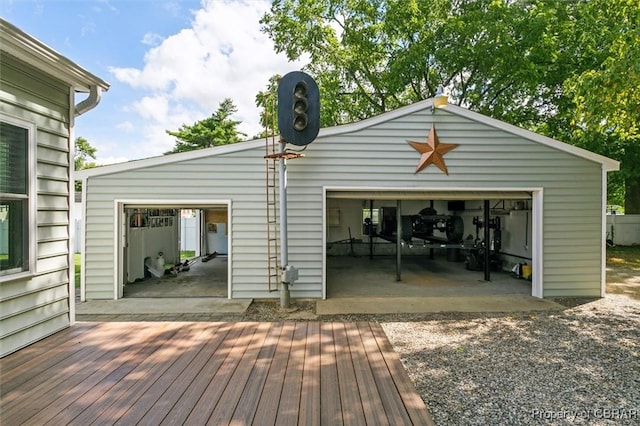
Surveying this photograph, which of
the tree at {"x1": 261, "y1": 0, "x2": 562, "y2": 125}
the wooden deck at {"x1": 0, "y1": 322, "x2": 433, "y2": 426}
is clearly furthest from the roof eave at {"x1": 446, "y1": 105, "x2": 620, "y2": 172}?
the tree at {"x1": 261, "y1": 0, "x2": 562, "y2": 125}

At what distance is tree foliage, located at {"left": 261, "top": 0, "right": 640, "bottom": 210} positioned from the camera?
1073 centimetres

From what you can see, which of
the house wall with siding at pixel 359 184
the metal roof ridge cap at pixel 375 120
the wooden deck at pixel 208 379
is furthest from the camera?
the metal roof ridge cap at pixel 375 120

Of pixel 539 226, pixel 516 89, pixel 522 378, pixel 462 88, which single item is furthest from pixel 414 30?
pixel 522 378

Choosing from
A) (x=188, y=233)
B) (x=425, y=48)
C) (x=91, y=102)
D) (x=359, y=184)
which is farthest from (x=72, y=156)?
(x=425, y=48)

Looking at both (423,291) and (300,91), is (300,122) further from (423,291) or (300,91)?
(423,291)

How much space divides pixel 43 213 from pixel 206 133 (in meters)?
23.4

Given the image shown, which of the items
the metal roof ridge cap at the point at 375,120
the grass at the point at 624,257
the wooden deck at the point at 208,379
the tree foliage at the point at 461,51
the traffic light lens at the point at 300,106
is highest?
the tree foliage at the point at 461,51

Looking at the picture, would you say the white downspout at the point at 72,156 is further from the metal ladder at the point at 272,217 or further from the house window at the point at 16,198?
the metal ladder at the point at 272,217

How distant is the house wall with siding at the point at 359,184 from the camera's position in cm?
612

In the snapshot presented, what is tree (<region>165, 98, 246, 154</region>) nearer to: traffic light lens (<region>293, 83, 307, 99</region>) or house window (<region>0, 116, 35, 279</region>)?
traffic light lens (<region>293, 83, 307, 99</region>)

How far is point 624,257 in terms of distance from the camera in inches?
450

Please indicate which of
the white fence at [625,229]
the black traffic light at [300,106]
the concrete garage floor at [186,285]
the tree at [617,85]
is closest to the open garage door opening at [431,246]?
the tree at [617,85]

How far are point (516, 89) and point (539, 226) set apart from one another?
8.56m

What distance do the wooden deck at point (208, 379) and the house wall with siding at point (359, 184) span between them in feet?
10.6
